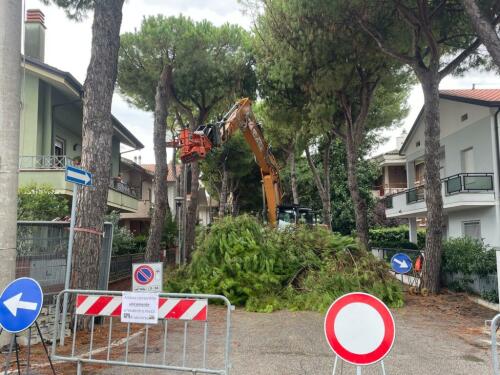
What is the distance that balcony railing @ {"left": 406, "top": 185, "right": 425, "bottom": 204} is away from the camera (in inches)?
945

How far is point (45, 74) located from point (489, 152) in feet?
59.9

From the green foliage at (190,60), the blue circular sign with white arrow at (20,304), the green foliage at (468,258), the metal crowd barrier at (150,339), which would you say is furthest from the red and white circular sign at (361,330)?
the green foliage at (190,60)

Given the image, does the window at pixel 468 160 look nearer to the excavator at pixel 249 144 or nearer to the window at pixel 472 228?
the window at pixel 472 228

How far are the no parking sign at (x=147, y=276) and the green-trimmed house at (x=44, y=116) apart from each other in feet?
30.5

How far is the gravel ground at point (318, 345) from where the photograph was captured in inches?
250

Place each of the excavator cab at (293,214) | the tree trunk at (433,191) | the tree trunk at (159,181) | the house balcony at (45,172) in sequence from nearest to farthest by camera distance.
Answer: the tree trunk at (433,191) < the tree trunk at (159,181) < the house balcony at (45,172) < the excavator cab at (293,214)

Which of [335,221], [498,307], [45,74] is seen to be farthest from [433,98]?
[335,221]

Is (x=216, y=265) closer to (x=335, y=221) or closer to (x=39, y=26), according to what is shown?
(x=39, y=26)

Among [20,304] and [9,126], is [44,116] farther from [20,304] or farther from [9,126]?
[20,304]

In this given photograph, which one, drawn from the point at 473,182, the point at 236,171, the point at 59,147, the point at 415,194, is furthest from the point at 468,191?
the point at 236,171

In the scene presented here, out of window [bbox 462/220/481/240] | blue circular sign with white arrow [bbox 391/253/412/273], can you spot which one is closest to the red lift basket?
blue circular sign with white arrow [bbox 391/253/412/273]

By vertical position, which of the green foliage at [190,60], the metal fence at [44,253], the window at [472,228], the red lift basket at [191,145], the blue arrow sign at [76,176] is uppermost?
the green foliage at [190,60]

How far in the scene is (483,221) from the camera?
64.5 ft

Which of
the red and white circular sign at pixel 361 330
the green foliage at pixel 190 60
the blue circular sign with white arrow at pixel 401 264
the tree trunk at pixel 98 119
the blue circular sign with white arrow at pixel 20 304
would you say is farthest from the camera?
the green foliage at pixel 190 60
